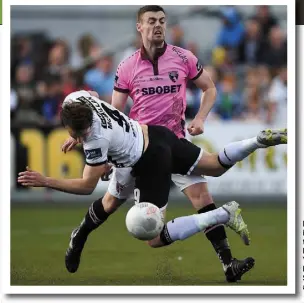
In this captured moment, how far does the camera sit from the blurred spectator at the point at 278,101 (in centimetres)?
1555

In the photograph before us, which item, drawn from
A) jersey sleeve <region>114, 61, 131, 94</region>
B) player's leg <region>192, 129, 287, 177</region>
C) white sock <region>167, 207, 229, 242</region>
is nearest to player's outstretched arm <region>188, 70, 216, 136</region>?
player's leg <region>192, 129, 287, 177</region>

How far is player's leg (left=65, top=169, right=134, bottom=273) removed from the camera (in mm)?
8984

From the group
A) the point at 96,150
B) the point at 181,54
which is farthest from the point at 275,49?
the point at 96,150

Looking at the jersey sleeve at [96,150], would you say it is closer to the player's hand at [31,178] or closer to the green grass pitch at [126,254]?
the player's hand at [31,178]

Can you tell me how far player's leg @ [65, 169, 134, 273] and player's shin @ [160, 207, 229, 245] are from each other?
0.61 metres

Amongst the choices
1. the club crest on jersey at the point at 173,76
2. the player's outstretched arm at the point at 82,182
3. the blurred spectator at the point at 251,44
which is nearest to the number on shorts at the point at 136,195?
the player's outstretched arm at the point at 82,182

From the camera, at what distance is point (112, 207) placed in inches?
365

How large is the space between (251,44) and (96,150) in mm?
8885

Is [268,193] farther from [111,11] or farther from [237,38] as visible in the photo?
[111,11]

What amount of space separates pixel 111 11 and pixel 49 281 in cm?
931

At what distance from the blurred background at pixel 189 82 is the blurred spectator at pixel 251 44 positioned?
16 mm

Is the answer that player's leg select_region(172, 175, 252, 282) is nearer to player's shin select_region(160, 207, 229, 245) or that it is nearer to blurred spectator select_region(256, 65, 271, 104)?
player's shin select_region(160, 207, 229, 245)
